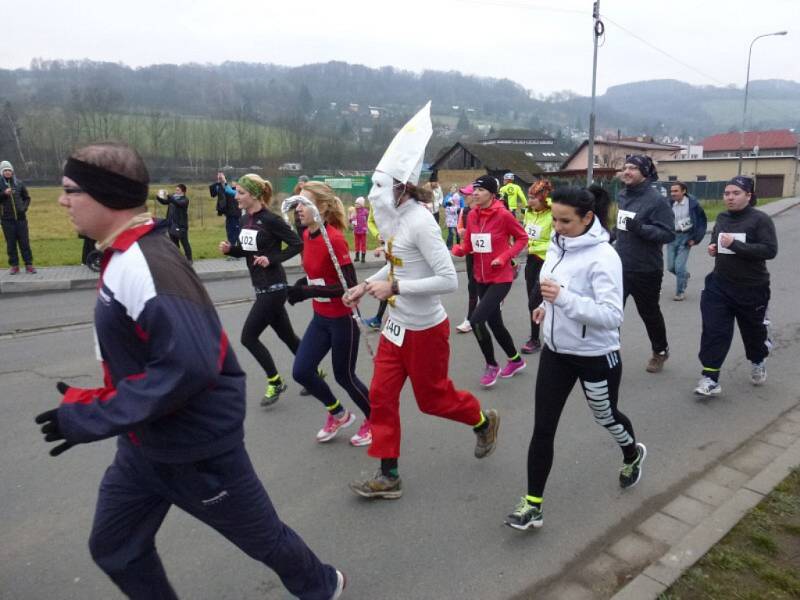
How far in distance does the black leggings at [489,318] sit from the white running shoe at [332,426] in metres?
1.52

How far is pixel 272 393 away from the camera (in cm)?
525

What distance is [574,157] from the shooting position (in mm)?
67625

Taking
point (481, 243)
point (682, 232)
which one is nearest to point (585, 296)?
point (481, 243)

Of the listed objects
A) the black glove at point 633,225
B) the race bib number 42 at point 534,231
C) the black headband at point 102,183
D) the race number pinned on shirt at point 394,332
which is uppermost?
the black headband at point 102,183

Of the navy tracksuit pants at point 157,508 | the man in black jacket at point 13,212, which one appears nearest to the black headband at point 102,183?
the navy tracksuit pants at point 157,508

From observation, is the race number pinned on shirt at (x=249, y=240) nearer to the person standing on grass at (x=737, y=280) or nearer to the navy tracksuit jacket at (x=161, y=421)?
the navy tracksuit jacket at (x=161, y=421)

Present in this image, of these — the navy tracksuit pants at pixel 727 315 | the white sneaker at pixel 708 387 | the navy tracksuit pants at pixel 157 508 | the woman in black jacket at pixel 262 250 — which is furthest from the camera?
the white sneaker at pixel 708 387

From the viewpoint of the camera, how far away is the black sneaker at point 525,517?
329cm

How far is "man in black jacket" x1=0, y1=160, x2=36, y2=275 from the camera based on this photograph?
11023 mm

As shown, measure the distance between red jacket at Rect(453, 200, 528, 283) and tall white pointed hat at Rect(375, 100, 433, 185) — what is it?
7.55ft

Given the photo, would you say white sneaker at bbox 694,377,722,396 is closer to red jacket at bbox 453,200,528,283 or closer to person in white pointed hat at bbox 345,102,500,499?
red jacket at bbox 453,200,528,283

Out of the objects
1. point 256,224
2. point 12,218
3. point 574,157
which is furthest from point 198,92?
point 256,224

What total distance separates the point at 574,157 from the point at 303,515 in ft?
227

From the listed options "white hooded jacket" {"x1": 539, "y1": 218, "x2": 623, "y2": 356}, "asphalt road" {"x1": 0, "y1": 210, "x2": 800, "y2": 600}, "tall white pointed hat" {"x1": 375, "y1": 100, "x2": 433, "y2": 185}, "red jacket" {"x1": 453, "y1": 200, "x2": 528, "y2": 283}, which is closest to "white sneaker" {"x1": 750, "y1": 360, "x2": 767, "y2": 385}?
"asphalt road" {"x1": 0, "y1": 210, "x2": 800, "y2": 600}
